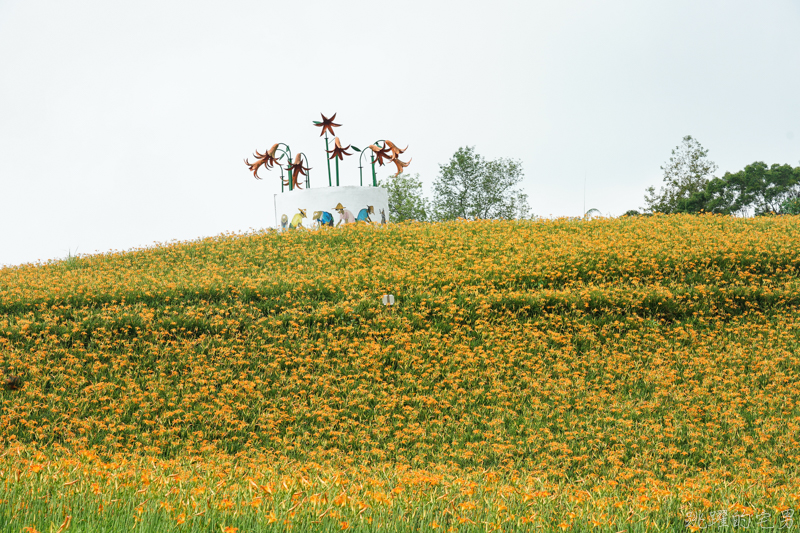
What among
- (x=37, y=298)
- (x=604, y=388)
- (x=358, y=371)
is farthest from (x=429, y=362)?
(x=37, y=298)

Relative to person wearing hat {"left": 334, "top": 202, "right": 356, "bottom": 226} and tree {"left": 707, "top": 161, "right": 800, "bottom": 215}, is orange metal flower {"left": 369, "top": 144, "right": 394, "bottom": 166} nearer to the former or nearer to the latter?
person wearing hat {"left": 334, "top": 202, "right": 356, "bottom": 226}

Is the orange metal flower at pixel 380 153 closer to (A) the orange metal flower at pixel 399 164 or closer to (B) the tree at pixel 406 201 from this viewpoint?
(A) the orange metal flower at pixel 399 164

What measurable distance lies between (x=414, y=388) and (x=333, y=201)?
12782 millimetres

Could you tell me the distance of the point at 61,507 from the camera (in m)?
2.77

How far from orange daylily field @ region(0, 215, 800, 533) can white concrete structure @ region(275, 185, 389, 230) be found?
4.70 meters

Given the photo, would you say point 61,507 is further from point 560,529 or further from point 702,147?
point 702,147

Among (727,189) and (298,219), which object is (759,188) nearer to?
A: (727,189)

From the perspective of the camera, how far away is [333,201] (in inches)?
817

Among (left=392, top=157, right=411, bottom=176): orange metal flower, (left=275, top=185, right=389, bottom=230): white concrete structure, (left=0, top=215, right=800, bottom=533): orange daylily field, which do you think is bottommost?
(left=0, top=215, right=800, bottom=533): orange daylily field

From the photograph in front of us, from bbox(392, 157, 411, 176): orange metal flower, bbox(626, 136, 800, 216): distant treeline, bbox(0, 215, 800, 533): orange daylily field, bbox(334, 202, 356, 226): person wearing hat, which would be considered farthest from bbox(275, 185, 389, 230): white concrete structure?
bbox(626, 136, 800, 216): distant treeline

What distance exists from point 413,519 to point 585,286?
1108 cm

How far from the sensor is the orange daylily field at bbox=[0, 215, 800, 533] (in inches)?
133

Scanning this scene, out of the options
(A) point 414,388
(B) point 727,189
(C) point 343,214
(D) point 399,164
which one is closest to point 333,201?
(C) point 343,214

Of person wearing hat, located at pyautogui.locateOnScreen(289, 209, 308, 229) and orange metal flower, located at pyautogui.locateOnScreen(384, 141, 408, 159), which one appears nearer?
person wearing hat, located at pyautogui.locateOnScreen(289, 209, 308, 229)
